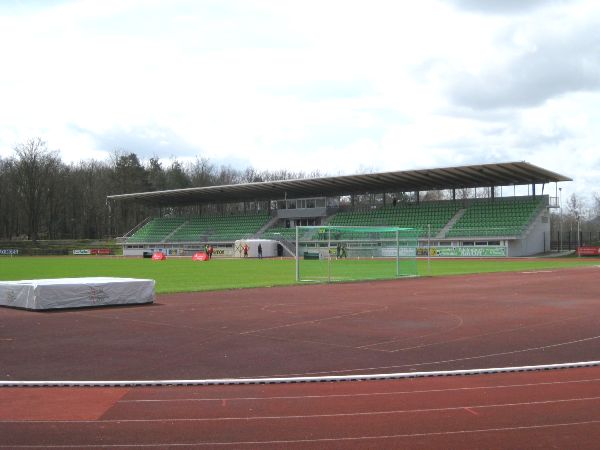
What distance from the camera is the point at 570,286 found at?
24703 mm

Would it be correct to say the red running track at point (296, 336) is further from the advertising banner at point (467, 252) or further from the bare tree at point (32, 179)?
the bare tree at point (32, 179)

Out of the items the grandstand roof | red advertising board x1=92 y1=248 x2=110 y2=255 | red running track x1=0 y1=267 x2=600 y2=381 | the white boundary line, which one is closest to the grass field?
red running track x1=0 y1=267 x2=600 y2=381

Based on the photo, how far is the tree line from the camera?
99.4m

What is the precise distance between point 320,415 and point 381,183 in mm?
62478

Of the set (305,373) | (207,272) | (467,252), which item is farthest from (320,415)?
(467,252)

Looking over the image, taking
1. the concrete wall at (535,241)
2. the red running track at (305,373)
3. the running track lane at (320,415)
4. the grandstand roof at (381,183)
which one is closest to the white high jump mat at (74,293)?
the red running track at (305,373)

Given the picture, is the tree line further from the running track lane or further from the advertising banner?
the running track lane

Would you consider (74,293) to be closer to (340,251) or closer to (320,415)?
(320,415)

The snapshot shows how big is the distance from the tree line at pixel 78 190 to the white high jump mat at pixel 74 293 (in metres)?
75.1

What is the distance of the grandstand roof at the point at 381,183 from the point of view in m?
58.5

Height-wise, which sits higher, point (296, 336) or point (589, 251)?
point (589, 251)

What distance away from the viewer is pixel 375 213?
72625mm

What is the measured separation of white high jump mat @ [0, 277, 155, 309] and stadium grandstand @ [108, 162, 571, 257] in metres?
32.4

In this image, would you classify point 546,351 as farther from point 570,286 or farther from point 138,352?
point 570,286
